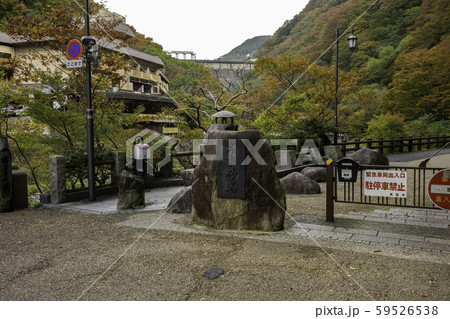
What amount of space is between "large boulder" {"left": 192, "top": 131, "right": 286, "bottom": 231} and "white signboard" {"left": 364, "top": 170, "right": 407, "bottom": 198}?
169 cm

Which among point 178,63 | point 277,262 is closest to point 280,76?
point 277,262

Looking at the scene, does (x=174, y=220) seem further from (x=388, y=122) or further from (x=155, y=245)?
(x=388, y=122)

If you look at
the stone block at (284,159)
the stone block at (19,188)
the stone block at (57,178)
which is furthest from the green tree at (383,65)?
the stone block at (19,188)

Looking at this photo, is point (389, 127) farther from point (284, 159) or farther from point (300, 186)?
point (300, 186)

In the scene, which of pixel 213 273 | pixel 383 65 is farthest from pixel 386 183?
pixel 383 65

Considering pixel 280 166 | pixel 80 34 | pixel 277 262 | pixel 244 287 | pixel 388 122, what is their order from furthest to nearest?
pixel 388 122 → pixel 280 166 → pixel 80 34 → pixel 277 262 → pixel 244 287

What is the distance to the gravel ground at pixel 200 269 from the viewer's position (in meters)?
3.45

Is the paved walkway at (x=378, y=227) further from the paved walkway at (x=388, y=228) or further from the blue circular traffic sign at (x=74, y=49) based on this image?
the blue circular traffic sign at (x=74, y=49)

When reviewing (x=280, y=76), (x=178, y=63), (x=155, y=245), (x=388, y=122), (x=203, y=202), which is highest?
(x=178, y=63)

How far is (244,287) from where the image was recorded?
11.7 feet

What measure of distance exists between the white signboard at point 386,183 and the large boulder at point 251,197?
1.69 metres

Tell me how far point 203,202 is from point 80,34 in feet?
30.8

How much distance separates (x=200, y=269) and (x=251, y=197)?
1.83 meters

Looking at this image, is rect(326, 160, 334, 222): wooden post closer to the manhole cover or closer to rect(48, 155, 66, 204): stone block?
the manhole cover
